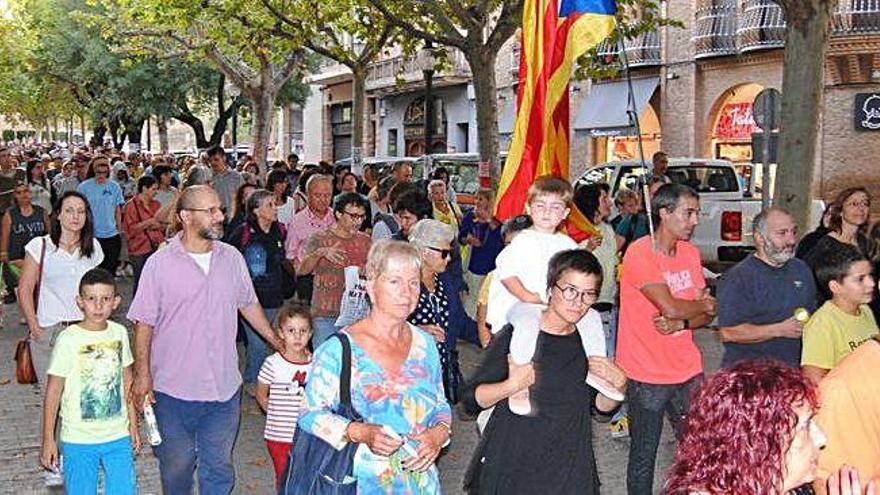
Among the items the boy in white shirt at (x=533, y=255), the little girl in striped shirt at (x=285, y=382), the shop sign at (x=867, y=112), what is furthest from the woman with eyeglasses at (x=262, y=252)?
the shop sign at (x=867, y=112)

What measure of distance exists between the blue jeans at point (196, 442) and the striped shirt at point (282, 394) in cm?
24

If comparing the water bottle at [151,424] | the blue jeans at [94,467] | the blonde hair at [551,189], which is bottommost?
the blue jeans at [94,467]

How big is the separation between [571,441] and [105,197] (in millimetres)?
10128

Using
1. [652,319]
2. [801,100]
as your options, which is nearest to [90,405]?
[652,319]

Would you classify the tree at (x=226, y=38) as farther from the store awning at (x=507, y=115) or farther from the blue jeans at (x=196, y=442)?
the blue jeans at (x=196, y=442)

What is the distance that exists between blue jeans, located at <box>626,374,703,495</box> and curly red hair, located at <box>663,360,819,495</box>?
11.1ft

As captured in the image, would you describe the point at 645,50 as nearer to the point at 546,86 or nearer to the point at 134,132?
the point at 546,86

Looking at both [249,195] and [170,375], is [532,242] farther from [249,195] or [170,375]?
[249,195]

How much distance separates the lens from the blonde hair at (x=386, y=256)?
4.46 metres

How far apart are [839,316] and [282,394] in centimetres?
286

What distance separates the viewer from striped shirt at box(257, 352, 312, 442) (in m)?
6.17

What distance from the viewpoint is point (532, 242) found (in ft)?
19.3

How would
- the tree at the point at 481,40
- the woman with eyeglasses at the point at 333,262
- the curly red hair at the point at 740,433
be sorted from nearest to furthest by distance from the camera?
the curly red hair at the point at 740,433
the woman with eyeglasses at the point at 333,262
the tree at the point at 481,40

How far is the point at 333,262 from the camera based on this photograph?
8031 millimetres
